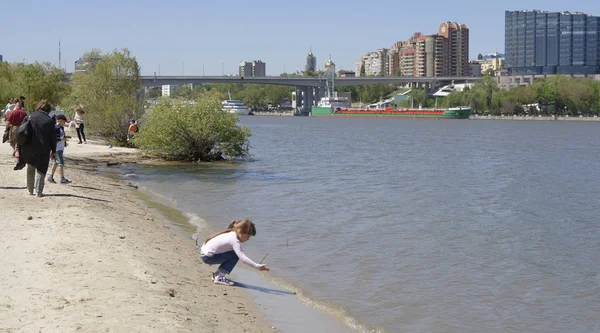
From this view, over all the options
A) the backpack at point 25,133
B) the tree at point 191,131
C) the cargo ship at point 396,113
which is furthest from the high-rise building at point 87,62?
the cargo ship at point 396,113

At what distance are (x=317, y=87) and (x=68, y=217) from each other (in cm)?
17197

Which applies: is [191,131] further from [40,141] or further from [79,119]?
[40,141]

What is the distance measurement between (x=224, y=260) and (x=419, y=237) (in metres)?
7.24

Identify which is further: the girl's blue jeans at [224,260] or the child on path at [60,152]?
the child on path at [60,152]

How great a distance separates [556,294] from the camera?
39.5 feet

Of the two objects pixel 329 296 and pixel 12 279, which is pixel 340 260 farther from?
pixel 12 279

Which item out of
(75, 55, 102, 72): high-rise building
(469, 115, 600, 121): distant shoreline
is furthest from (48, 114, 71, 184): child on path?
(469, 115, 600, 121): distant shoreline

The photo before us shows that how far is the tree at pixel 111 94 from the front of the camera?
4019cm

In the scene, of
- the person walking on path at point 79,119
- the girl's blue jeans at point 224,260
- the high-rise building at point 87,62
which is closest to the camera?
the girl's blue jeans at point 224,260

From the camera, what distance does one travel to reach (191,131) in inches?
1345

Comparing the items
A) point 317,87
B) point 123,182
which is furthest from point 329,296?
point 317,87

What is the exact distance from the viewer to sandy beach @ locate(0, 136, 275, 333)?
7.64m

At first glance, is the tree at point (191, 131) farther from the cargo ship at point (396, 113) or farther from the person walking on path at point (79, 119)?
the cargo ship at point (396, 113)

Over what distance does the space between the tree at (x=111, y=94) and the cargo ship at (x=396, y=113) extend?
118191 millimetres
